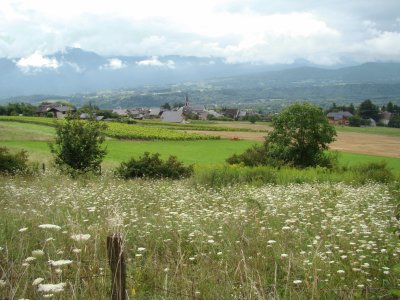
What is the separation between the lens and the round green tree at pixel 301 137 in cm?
3378

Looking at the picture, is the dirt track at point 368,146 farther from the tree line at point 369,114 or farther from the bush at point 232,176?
the tree line at point 369,114

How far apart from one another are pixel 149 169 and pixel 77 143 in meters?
4.31

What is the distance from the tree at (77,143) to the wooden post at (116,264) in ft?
66.7

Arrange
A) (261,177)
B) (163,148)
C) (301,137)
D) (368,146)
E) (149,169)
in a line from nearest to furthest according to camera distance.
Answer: (261,177) < (149,169) < (301,137) < (163,148) < (368,146)

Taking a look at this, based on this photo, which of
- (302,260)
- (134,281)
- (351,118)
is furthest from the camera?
(351,118)

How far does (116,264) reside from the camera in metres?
3.37

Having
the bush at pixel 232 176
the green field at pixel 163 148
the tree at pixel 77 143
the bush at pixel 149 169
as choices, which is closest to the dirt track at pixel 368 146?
the green field at pixel 163 148

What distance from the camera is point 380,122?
418ft

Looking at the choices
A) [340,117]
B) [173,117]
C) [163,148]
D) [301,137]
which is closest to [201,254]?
[301,137]

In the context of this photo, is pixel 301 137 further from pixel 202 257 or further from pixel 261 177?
pixel 202 257

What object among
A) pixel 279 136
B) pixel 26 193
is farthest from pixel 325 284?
pixel 279 136

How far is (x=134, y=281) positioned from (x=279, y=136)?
101 ft

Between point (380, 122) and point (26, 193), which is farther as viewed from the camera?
point (380, 122)

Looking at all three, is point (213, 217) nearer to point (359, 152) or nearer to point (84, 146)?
point (84, 146)
